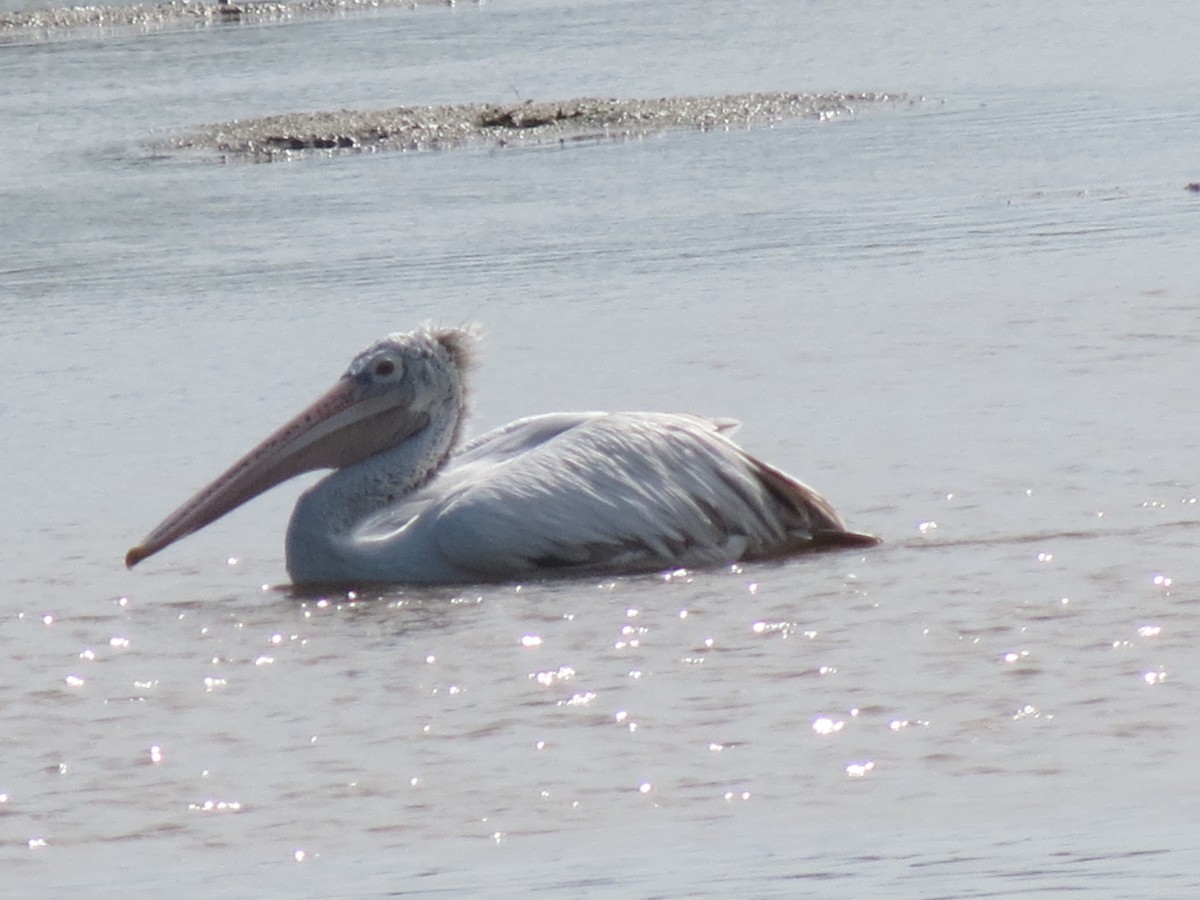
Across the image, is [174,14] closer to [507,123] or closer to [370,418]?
[507,123]

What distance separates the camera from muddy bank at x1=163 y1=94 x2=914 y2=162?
61.6 ft

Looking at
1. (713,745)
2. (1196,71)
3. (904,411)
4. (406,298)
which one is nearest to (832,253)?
(406,298)

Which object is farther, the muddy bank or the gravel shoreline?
the gravel shoreline

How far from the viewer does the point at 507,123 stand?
19.5 metres

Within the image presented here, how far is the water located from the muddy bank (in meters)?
1.73

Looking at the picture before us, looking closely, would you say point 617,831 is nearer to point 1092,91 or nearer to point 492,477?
point 492,477

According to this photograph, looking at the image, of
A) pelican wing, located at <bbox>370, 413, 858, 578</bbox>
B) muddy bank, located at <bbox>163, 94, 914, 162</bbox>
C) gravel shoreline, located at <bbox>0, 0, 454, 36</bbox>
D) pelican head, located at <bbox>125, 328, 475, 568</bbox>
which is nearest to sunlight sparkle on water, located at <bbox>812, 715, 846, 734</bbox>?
pelican wing, located at <bbox>370, 413, 858, 578</bbox>

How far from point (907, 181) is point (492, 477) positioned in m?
9.05

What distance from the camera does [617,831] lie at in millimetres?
3842

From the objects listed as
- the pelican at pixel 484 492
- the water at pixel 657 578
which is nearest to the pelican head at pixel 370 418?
the pelican at pixel 484 492

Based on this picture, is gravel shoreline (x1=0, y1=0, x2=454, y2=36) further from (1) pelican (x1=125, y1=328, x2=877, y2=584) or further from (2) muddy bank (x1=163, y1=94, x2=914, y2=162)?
(1) pelican (x1=125, y1=328, x2=877, y2=584)

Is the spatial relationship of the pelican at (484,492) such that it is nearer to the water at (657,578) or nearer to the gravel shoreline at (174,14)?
the water at (657,578)

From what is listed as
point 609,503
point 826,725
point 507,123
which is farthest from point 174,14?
point 826,725

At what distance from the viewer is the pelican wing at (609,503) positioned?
5.90 m
